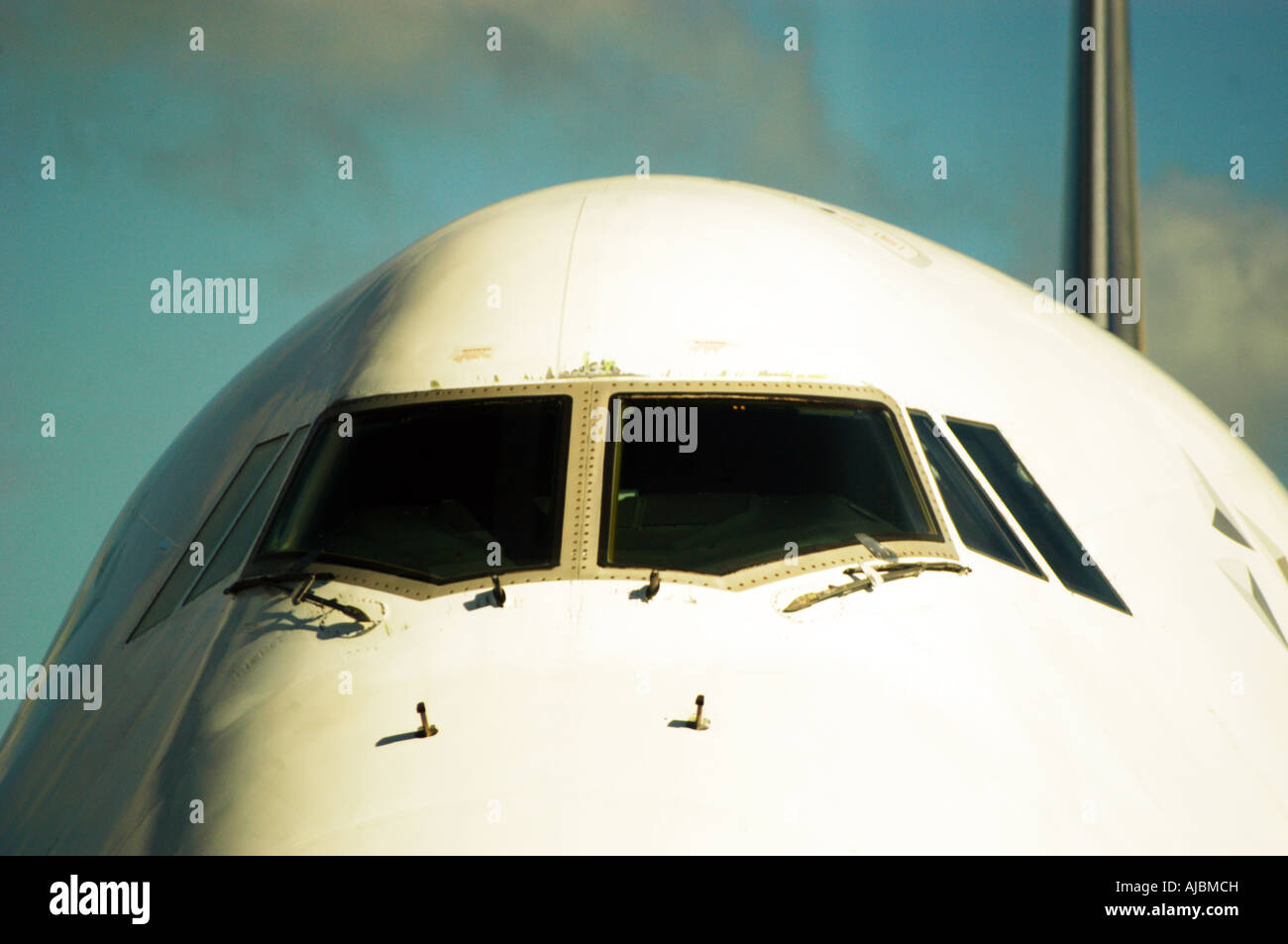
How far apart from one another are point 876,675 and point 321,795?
208 cm

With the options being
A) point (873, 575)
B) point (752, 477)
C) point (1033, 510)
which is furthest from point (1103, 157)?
point (873, 575)

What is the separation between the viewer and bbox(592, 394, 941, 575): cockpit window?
252 inches

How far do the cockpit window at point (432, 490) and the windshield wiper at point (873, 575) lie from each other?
1091mm

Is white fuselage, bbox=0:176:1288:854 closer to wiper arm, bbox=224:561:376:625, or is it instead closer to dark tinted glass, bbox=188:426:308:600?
wiper arm, bbox=224:561:376:625

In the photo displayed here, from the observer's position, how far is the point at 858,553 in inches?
245

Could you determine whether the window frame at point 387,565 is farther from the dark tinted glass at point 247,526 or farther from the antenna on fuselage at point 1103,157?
the antenna on fuselage at point 1103,157

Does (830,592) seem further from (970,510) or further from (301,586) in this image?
(301,586)

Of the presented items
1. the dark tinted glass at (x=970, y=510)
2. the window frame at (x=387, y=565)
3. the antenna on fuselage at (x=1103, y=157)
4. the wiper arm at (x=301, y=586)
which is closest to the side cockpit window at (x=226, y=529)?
the window frame at (x=387, y=565)

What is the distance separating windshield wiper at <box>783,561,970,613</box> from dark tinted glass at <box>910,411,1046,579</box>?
0.31 metres

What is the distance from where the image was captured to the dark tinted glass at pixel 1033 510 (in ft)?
22.5

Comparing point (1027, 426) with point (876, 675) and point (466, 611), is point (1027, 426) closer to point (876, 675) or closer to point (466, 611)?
point (876, 675)

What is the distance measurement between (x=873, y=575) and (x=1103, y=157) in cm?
1169
